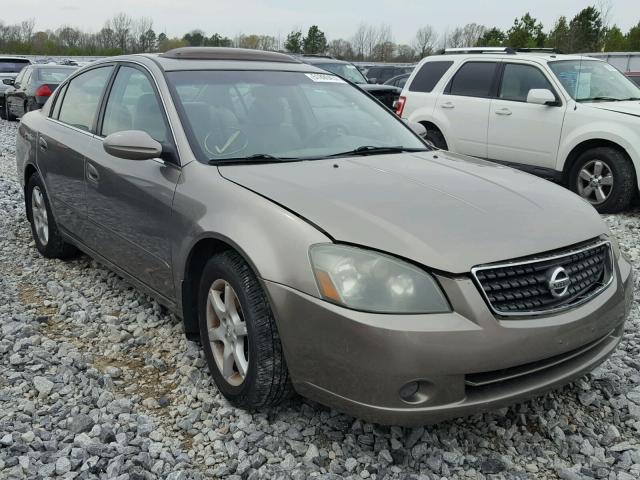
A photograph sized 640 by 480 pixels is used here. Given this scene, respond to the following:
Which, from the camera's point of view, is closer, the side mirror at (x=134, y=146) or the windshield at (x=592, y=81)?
the side mirror at (x=134, y=146)

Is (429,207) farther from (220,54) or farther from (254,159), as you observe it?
(220,54)

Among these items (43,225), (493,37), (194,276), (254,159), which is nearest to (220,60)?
(254,159)

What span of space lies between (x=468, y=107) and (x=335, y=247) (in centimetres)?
645

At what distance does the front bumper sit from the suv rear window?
247 inches

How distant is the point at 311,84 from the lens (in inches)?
158

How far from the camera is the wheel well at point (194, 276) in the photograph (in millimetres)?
2975

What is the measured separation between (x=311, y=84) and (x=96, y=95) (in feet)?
4.91

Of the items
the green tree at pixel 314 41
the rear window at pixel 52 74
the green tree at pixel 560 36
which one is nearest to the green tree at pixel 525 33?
the green tree at pixel 560 36

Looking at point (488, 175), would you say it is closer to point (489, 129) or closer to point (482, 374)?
point (482, 374)

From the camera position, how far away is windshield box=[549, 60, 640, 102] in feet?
24.7

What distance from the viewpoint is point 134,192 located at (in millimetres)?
3525

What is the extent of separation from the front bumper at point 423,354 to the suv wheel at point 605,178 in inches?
193

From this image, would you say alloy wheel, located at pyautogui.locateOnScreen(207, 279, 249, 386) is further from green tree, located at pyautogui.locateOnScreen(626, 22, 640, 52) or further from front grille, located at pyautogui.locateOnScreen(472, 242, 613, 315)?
green tree, located at pyautogui.locateOnScreen(626, 22, 640, 52)

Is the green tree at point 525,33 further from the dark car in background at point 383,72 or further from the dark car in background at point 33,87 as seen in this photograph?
the dark car in background at point 33,87
